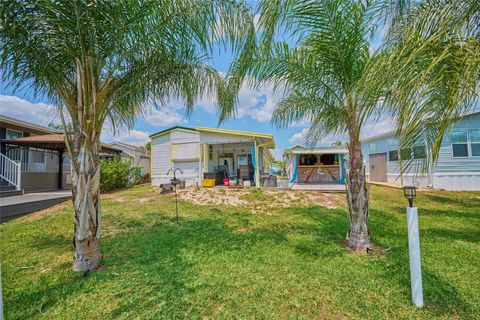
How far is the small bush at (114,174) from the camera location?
12500 millimetres

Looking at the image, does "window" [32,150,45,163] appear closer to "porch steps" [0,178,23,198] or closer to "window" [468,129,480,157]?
"porch steps" [0,178,23,198]

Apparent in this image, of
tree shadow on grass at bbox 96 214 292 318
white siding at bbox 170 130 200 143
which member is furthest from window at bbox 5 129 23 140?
tree shadow on grass at bbox 96 214 292 318

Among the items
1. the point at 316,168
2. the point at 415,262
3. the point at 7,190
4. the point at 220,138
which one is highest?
the point at 220,138

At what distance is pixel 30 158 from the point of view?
12508 mm

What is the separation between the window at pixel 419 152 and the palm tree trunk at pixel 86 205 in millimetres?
4325

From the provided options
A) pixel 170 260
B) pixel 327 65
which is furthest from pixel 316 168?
pixel 170 260

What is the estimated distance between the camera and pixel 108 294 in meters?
2.78

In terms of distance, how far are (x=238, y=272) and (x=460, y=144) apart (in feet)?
51.3

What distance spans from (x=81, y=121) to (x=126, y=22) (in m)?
1.56

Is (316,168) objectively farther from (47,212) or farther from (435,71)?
(47,212)

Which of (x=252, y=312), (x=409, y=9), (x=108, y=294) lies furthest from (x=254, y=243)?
(x=409, y=9)

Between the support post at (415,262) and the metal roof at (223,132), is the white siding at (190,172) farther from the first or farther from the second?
the support post at (415,262)

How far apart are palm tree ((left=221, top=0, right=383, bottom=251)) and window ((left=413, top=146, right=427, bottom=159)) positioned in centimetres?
78

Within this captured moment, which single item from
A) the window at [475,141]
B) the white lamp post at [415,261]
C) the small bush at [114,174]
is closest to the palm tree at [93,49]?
the white lamp post at [415,261]
